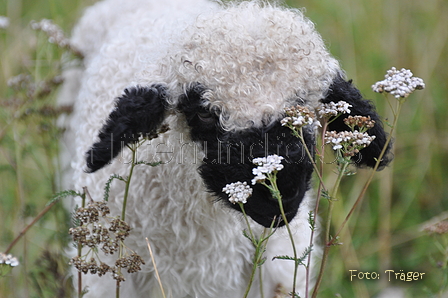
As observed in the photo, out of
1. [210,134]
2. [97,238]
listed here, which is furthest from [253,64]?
[97,238]

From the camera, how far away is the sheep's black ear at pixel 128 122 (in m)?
2.38

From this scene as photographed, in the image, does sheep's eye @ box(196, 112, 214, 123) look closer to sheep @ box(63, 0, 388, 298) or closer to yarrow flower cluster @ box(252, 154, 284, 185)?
sheep @ box(63, 0, 388, 298)

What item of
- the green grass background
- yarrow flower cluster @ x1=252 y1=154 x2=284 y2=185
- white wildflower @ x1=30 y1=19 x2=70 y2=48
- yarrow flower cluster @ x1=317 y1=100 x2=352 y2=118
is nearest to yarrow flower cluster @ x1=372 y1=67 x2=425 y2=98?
yarrow flower cluster @ x1=317 y1=100 x2=352 y2=118

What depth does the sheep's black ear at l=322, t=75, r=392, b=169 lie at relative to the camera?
8.83 ft

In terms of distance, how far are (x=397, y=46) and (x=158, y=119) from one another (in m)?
3.69

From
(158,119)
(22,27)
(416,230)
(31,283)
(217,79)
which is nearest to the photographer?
(217,79)

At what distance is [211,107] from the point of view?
2.45 metres

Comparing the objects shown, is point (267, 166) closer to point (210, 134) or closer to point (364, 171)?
point (210, 134)

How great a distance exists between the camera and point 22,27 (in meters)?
6.62

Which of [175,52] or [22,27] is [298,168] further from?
[22,27]

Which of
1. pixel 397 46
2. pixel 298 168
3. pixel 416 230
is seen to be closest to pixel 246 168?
pixel 298 168

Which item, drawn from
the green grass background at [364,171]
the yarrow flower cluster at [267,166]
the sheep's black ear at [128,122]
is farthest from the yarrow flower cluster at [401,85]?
the green grass background at [364,171]

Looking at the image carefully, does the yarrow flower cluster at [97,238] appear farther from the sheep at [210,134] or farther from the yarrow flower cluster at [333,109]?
the yarrow flower cluster at [333,109]

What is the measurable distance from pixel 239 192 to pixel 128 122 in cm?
66
